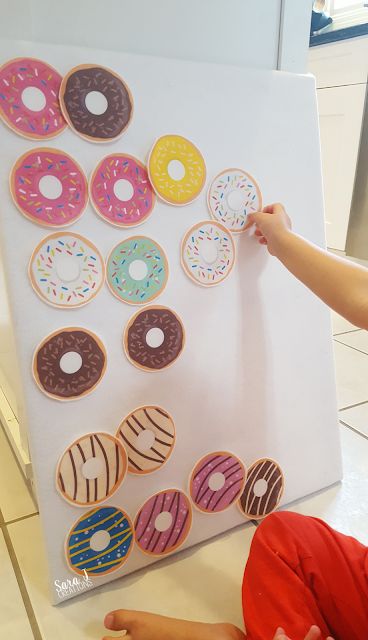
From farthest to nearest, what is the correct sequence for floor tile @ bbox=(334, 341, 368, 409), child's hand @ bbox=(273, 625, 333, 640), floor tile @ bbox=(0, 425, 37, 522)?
floor tile @ bbox=(334, 341, 368, 409), floor tile @ bbox=(0, 425, 37, 522), child's hand @ bbox=(273, 625, 333, 640)

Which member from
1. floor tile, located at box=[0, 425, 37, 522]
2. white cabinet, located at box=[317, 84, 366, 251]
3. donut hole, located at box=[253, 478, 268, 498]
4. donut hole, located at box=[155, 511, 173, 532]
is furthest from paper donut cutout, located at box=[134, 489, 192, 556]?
white cabinet, located at box=[317, 84, 366, 251]

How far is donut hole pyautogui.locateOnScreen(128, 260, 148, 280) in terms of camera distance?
542mm

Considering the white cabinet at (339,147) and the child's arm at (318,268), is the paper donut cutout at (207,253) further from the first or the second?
the white cabinet at (339,147)

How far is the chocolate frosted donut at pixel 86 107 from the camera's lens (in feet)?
1.59

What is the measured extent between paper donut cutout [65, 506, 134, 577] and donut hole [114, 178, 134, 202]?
373 millimetres

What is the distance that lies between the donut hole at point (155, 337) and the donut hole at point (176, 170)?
0.59 ft

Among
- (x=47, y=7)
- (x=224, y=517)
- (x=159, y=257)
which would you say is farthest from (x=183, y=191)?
(x=224, y=517)

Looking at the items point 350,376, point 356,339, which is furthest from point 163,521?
point 356,339

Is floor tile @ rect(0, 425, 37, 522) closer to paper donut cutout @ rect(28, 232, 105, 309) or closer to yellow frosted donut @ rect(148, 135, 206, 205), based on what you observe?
paper donut cutout @ rect(28, 232, 105, 309)

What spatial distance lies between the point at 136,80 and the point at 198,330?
0.98 feet

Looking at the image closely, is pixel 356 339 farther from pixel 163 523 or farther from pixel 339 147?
pixel 163 523

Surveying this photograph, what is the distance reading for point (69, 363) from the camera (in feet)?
1.71

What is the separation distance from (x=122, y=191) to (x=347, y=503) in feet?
1.92

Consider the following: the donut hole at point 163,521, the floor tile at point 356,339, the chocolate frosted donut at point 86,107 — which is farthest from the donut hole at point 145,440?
the floor tile at point 356,339
